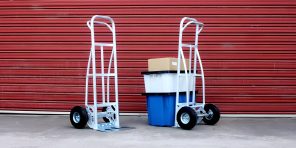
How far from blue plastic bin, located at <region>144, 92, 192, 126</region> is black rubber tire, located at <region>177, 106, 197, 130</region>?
28 centimetres

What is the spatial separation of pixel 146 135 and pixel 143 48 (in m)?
2.42

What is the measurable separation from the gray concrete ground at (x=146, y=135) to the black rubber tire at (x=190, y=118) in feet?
0.27

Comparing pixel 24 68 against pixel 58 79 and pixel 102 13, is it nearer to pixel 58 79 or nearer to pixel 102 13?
pixel 58 79

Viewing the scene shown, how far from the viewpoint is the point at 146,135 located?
213 inches

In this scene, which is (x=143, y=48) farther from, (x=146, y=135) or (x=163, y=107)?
(x=146, y=135)

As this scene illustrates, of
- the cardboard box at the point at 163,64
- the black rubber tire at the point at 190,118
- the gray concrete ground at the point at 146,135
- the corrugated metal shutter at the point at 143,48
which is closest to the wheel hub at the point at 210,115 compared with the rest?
the gray concrete ground at the point at 146,135

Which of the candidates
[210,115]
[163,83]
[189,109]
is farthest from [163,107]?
[210,115]

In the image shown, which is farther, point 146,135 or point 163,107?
point 163,107

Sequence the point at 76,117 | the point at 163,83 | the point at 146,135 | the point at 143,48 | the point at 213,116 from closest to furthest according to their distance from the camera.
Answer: the point at 146,135
the point at 76,117
the point at 163,83
the point at 213,116
the point at 143,48

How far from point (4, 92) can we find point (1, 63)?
548mm

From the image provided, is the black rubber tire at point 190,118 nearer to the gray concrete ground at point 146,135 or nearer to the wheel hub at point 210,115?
the gray concrete ground at point 146,135

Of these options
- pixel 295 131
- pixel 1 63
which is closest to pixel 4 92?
pixel 1 63

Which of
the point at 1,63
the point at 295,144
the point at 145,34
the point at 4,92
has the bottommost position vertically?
the point at 295,144

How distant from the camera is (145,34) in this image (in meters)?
7.46
